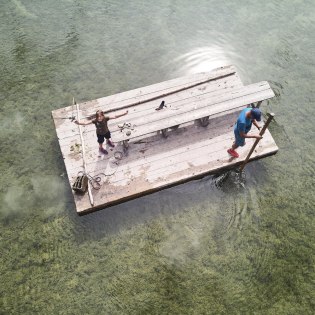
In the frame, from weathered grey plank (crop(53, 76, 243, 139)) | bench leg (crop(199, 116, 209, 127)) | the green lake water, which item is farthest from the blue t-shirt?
weathered grey plank (crop(53, 76, 243, 139))

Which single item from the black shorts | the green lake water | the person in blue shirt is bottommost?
the green lake water

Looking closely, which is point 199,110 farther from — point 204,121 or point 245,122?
point 245,122

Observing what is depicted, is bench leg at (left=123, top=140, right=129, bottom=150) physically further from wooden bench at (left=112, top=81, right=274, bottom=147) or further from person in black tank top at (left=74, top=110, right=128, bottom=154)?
person in black tank top at (left=74, top=110, right=128, bottom=154)

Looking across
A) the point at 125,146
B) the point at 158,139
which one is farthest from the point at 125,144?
the point at 158,139

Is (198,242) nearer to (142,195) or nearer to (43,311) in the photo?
(142,195)

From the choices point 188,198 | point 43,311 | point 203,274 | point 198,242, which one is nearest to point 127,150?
point 188,198

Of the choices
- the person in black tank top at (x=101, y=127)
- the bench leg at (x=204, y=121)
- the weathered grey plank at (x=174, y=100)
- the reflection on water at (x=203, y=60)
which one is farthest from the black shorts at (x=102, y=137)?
the reflection on water at (x=203, y=60)

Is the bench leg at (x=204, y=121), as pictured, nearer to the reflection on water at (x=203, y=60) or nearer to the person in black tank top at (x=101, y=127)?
the person in black tank top at (x=101, y=127)
